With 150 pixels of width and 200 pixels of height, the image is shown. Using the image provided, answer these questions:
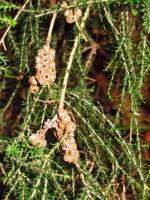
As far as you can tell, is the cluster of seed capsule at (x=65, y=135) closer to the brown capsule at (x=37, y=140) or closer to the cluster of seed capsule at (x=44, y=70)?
the brown capsule at (x=37, y=140)

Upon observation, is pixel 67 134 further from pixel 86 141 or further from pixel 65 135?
pixel 86 141

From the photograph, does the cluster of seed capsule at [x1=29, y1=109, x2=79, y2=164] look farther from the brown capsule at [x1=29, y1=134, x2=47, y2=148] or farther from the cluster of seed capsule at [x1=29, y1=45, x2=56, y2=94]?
the cluster of seed capsule at [x1=29, y1=45, x2=56, y2=94]

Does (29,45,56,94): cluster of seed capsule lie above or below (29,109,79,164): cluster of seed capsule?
above

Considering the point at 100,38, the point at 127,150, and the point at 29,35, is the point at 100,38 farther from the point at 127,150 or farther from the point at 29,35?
the point at 127,150

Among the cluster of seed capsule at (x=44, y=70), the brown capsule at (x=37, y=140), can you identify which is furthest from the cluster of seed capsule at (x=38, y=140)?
the cluster of seed capsule at (x=44, y=70)

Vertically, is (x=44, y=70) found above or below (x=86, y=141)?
above

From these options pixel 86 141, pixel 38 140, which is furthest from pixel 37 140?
pixel 86 141

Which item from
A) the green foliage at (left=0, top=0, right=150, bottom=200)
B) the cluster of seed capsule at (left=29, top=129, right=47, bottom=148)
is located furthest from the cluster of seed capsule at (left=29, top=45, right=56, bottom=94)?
the cluster of seed capsule at (left=29, top=129, right=47, bottom=148)

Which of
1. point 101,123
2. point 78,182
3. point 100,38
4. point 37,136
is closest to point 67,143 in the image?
point 37,136
